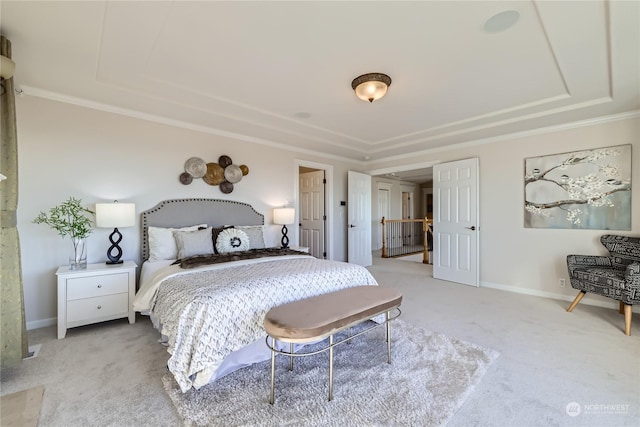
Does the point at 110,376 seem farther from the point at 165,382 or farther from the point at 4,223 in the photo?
the point at 4,223

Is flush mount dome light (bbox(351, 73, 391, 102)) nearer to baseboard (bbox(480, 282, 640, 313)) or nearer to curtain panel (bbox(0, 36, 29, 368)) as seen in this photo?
curtain panel (bbox(0, 36, 29, 368))

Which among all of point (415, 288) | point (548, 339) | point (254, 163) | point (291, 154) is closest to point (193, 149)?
point (254, 163)

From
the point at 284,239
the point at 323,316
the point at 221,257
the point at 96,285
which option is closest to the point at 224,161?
the point at 284,239

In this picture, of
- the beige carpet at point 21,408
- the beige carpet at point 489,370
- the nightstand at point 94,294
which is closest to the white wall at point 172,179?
the nightstand at point 94,294

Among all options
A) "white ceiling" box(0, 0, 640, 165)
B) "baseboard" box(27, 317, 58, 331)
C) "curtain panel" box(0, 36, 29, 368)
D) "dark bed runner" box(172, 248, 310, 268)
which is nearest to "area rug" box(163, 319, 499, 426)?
"dark bed runner" box(172, 248, 310, 268)

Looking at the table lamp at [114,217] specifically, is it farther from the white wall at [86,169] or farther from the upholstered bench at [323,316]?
the upholstered bench at [323,316]

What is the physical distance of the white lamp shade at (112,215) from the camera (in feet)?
9.29

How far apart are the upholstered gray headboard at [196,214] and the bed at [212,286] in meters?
0.01

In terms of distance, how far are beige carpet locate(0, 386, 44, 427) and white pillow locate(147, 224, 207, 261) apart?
1511 mm

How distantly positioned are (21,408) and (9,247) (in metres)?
1.04

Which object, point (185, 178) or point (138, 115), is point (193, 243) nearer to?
point (185, 178)

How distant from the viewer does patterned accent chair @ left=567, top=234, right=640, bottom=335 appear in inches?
105

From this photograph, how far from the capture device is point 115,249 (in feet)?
10.3

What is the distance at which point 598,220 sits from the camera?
3.48 m
